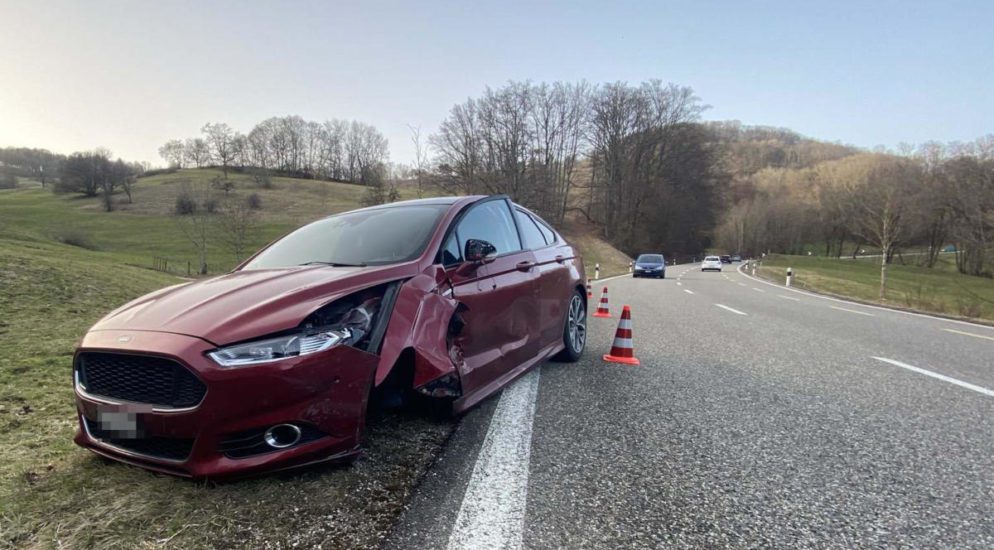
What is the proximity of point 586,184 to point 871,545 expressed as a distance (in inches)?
2343

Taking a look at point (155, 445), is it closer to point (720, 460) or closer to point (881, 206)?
point (720, 460)

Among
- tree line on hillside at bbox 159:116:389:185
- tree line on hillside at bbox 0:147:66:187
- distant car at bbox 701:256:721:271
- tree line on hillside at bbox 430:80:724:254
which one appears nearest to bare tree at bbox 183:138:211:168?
tree line on hillside at bbox 159:116:389:185

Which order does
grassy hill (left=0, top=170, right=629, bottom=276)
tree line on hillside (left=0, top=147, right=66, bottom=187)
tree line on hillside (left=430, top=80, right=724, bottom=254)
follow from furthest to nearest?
tree line on hillside (left=0, top=147, right=66, bottom=187), tree line on hillside (left=430, top=80, right=724, bottom=254), grassy hill (left=0, top=170, right=629, bottom=276)

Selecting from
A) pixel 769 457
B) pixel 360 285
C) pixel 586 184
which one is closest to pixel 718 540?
pixel 769 457

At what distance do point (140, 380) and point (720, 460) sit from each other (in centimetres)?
303

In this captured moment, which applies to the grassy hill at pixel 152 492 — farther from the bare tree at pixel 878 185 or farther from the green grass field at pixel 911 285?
the bare tree at pixel 878 185

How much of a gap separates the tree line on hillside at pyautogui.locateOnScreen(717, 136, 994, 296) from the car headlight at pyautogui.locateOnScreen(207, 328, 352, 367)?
68.6ft

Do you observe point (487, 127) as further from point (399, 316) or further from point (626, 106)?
point (399, 316)

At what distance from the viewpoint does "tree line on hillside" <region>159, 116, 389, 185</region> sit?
9031cm

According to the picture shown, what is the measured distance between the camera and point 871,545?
1.89 metres

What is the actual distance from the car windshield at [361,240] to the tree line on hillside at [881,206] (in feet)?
65.2

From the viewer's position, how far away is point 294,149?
9338 centimetres

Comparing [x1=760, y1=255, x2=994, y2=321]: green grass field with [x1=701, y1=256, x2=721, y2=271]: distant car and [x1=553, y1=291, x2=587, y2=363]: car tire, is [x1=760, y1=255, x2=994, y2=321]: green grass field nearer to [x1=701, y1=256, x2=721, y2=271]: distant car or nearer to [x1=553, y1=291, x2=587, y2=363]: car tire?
[x1=701, y1=256, x2=721, y2=271]: distant car

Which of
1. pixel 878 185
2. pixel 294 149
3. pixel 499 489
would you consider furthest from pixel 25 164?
Result: pixel 878 185
